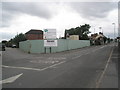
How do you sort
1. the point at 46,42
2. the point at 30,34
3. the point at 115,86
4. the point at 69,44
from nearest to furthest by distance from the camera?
the point at 115,86, the point at 46,42, the point at 69,44, the point at 30,34

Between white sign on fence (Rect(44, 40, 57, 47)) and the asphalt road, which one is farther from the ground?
white sign on fence (Rect(44, 40, 57, 47))

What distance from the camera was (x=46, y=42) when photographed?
36906 mm

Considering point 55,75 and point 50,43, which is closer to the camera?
point 55,75

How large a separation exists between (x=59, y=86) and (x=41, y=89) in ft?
2.78

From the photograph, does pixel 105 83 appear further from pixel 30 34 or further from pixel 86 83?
pixel 30 34

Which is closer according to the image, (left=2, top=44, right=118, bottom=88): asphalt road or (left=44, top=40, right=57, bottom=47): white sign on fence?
(left=2, top=44, right=118, bottom=88): asphalt road

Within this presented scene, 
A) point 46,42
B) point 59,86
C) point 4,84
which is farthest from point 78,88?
point 46,42

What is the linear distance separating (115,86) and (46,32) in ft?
96.0

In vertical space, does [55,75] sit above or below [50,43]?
below

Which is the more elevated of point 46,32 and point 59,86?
point 46,32

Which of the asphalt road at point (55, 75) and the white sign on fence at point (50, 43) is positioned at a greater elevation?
the white sign on fence at point (50, 43)

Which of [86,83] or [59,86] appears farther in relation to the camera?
[86,83]

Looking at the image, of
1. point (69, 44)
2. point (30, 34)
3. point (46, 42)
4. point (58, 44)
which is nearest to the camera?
point (46, 42)

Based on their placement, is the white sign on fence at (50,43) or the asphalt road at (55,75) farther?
the white sign on fence at (50,43)
